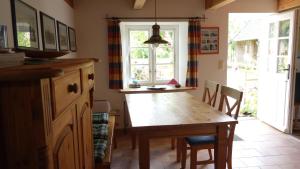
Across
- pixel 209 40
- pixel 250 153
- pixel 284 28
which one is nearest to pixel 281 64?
pixel 284 28

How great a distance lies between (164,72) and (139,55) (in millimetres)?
571

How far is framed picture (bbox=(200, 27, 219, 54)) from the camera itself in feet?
13.3

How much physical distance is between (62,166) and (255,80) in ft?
18.6

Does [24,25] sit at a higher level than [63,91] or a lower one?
higher

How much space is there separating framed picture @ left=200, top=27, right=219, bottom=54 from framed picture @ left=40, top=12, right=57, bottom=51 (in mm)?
2481

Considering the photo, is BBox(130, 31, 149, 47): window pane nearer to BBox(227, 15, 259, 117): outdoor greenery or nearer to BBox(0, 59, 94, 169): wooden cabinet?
BBox(227, 15, 259, 117): outdoor greenery

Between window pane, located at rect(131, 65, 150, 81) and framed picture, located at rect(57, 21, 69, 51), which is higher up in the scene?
framed picture, located at rect(57, 21, 69, 51)

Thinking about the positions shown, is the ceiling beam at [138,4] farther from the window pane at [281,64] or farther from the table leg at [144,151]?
the window pane at [281,64]

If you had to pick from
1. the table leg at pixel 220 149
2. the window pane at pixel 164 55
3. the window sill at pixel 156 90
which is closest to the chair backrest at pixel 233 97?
the table leg at pixel 220 149

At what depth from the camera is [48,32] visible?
232cm

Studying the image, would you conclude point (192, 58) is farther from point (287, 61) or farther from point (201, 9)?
point (287, 61)

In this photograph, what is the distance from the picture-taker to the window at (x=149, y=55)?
4242mm

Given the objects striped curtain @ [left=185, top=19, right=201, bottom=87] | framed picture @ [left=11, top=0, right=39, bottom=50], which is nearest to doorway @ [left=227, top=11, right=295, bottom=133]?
striped curtain @ [left=185, top=19, right=201, bottom=87]

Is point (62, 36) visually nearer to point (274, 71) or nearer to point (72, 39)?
point (72, 39)
